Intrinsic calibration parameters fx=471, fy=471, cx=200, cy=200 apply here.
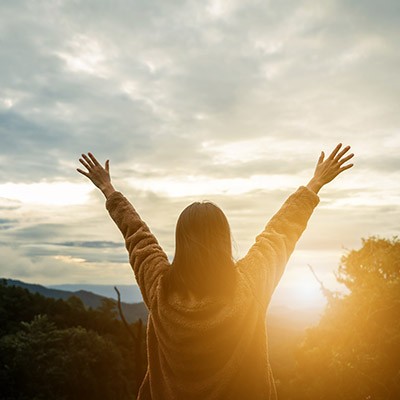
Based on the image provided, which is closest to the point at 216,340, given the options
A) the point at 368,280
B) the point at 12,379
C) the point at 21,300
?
the point at 368,280

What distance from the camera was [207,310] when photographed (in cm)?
207

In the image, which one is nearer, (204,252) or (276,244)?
(204,252)

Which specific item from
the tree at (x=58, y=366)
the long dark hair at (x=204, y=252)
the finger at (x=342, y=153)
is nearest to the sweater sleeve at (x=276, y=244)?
the long dark hair at (x=204, y=252)

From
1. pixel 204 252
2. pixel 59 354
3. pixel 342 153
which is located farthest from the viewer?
pixel 59 354

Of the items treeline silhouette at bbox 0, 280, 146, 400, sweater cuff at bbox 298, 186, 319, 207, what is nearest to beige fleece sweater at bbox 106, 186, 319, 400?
sweater cuff at bbox 298, 186, 319, 207

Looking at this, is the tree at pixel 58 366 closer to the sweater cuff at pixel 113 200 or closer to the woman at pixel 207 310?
the sweater cuff at pixel 113 200

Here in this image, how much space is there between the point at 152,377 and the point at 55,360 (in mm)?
45281

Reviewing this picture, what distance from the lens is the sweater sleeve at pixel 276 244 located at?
2.22 meters

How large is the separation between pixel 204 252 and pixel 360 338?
21.9m

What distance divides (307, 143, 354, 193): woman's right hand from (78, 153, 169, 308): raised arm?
1130 millimetres

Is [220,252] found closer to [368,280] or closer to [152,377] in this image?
[152,377]

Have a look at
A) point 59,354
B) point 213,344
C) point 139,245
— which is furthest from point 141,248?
point 59,354

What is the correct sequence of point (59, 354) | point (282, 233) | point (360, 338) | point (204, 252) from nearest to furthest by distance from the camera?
point (204, 252) < point (282, 233) < point (360, 338) < point (59, 354)

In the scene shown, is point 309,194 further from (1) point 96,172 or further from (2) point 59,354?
(2) point 59,354
